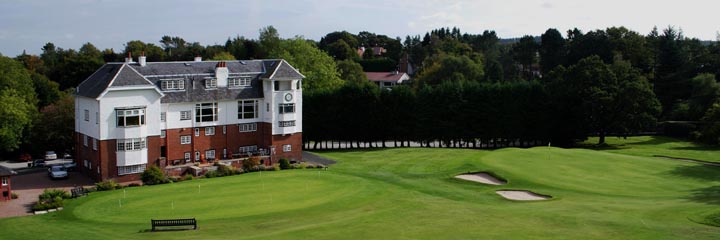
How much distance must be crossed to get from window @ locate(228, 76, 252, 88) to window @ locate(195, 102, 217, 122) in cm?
273

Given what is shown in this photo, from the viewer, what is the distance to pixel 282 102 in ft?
197

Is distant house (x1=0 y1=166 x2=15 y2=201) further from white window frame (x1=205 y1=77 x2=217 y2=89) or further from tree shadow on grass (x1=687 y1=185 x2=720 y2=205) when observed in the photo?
tree shadow on grass (x1=687 y1=185 x2=720 y2=205)

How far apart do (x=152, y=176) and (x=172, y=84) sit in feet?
32.3

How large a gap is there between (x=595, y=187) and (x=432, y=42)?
12123 cm

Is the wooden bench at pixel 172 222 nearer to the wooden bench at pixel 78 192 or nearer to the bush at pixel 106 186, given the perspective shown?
the wooden bench at pixel 78 192

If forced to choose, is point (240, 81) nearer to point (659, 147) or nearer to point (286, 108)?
point (286, 108)

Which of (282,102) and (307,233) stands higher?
(282,102)

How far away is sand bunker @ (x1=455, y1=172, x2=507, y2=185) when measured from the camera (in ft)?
157

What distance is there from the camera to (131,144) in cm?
5038

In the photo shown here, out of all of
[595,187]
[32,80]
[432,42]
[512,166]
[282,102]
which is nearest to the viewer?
[595,187]

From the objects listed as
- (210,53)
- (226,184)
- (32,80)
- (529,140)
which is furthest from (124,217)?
(210,53)

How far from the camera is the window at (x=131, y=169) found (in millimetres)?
49938

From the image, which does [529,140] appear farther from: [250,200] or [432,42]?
[432,42]

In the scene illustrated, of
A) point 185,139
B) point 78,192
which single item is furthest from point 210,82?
point 78,192
